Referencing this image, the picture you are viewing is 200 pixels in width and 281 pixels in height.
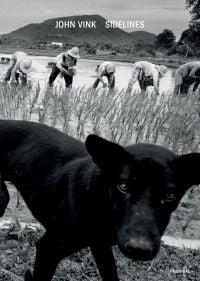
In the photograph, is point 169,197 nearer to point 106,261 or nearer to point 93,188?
point 93,188

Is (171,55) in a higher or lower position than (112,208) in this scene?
lower

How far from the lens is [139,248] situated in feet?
6.66

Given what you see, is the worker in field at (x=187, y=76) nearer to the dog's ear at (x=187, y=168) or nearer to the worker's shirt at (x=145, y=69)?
the worker's shirt at (x=145, y=69)

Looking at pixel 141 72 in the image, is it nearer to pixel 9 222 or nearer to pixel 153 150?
pixel 9 222

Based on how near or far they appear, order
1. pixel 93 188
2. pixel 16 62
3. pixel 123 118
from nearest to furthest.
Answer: pixel 93 188 → pixel 123 118 → pixel 16 62

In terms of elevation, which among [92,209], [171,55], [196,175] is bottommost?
[171,55]

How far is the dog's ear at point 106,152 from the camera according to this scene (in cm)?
230

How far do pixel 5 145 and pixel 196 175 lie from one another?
1.30m

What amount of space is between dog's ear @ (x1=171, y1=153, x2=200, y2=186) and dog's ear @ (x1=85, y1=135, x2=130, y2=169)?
0.23 m

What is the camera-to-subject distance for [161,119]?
6930 millimetres

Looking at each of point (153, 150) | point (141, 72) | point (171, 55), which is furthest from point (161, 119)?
point (171, 55)

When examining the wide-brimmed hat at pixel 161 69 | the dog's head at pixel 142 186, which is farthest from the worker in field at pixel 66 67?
the dog's head at pixel 142 186

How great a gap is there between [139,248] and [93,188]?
0.55m

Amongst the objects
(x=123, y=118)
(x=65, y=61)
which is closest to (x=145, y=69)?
(x=65, y=61)
